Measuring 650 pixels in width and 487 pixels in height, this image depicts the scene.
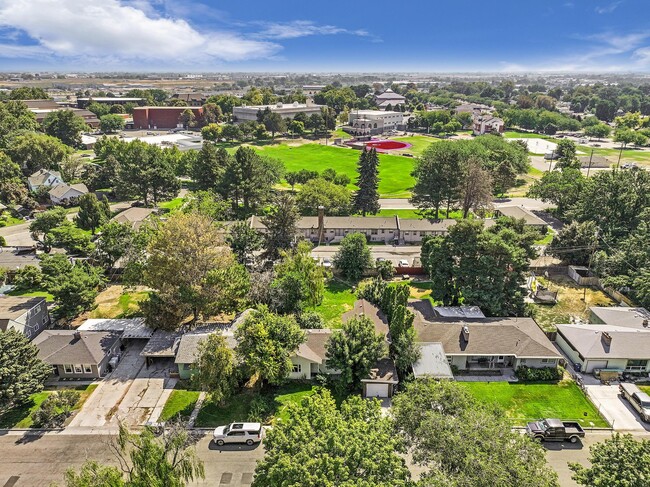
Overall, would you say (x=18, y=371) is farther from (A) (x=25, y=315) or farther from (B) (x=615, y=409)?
(B) (x=615, y=409)

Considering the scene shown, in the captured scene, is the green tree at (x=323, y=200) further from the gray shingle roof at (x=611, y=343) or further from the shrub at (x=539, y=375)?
the shrub at (x=539, y=375)

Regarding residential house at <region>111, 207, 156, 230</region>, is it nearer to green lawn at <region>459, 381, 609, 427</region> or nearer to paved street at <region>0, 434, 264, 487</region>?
paved street at <region>0, 434, 264, 487</region>

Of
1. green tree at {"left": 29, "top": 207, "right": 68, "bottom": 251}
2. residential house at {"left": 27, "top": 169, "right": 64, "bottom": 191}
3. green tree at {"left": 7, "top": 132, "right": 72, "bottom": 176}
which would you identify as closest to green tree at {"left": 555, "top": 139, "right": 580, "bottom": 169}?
green tree at {"left": 29, "top": 207, "right": 68, "bottom": 251}

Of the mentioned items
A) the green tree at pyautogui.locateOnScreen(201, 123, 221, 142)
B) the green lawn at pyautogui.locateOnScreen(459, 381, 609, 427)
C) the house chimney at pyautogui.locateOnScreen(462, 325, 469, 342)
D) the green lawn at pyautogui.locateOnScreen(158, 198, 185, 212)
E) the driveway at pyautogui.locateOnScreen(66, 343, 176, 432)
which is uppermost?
the green tree at pyautogui.locateOnScreen(201, 123, 221, 142)

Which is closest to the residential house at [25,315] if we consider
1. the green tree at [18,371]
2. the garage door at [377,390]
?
the green tree at [18,371]

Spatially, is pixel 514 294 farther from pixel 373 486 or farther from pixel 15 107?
pixel 15 107

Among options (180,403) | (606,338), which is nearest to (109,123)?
(180,403)
